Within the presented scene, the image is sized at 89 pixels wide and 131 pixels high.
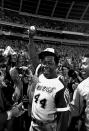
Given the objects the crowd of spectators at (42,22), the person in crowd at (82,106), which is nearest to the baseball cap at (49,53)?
the person in crowd at (82,106)

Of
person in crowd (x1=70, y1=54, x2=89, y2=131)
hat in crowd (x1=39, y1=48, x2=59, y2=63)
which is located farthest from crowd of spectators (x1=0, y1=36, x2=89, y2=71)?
person in crowd (x1=70, y1=54, x2=89, y2=131)

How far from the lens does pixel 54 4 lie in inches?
1594

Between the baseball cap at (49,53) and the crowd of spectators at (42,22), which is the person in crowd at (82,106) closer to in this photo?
the baseball cap at (49,53)

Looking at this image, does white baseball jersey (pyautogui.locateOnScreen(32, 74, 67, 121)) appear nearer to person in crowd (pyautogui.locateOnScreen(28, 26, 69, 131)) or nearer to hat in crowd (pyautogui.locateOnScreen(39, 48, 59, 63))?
person in crowd (pyautogui.locateOnScreen(28, 26, 69, 131))

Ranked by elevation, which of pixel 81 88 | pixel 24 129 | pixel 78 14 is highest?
pixel 78 14

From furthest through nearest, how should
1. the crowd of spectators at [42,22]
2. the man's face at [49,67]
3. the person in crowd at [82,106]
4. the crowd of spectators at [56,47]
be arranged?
the crowd of spectators at [42,22], the crowd of spectators at [56,47], the man's face at [49,67], the person in crowd at [82,106]

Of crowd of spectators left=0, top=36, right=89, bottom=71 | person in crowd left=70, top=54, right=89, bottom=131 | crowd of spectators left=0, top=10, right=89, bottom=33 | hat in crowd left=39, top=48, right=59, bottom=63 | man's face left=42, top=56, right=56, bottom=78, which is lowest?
crowd of spectators left=0, top=36, right=89, bottom=71

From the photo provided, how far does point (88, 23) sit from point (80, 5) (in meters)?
3.74

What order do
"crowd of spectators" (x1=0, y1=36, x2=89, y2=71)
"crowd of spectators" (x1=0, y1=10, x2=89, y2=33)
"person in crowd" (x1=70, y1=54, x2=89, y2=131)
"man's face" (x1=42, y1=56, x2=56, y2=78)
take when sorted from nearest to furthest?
"person in crowd" (x1=70, y1=54, x2=89, y2=131)
"man's face" (x1=42, y1=56, x2=56, y2=78)
"crowd of spectators" (x1=0, y1=36, x2=89, y2=71)
"crowd of spectators" (x1=0, y1=10, x2=89, y2=33)

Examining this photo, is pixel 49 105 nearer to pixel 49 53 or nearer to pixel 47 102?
pixel 47 102

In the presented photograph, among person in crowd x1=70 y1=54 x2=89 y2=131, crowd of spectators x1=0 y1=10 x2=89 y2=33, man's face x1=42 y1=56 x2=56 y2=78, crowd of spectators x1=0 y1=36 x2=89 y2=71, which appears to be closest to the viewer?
person in crowd x1=70 y1=54 x2=89 y2=131

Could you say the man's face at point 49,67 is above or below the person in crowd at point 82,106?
above

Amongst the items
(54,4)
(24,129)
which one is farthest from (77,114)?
(54,4)

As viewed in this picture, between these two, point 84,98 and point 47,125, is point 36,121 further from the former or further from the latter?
point 84,98
